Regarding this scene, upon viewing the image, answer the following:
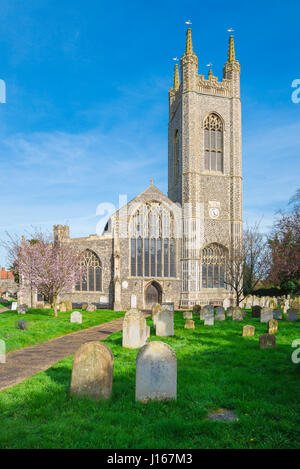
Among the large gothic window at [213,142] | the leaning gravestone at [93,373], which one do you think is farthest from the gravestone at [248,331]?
the large gothic window at [213,142]

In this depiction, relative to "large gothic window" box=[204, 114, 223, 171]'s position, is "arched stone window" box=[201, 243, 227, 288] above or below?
below

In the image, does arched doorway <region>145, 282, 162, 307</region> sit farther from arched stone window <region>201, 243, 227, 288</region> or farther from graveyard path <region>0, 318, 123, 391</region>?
graveyard path <region>0, 318, 123, 391</region>

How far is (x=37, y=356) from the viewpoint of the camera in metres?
9.07

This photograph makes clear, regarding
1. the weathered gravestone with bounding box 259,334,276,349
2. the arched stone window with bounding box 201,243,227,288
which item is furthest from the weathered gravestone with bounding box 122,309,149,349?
the arched stone window with bounding box 201,243,227,288

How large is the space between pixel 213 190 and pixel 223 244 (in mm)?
4610

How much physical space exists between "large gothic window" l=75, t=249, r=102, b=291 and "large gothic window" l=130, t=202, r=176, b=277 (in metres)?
3.08

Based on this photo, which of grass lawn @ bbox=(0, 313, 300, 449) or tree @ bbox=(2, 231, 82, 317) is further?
tree @ bbox=(2, 231, 82, 317)

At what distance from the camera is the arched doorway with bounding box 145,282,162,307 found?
2525cm

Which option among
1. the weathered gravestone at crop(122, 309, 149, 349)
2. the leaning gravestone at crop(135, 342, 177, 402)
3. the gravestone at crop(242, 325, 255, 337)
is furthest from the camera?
the gravestone at crop(242, 325, 255, 337)

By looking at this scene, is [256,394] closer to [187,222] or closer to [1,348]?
[1,348]
